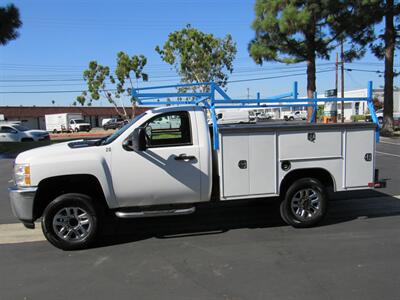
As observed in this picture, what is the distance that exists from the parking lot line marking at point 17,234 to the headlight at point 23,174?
1.14 metres


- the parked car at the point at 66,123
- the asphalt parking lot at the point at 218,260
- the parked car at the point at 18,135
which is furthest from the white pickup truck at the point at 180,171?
the parked car at the point at 66,123

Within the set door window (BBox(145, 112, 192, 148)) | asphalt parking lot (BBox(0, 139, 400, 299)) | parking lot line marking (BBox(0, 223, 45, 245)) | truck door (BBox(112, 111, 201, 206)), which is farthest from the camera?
parking lot line marking (BBox(0, 223, 45, 245))

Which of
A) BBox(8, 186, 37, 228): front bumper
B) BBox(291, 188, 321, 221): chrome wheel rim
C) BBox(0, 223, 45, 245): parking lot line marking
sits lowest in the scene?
BBox(0, 223, 45, 245): parking lot line marking

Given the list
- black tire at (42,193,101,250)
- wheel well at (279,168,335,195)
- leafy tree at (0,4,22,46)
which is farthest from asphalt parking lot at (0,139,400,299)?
leafy tree at (0,4,22,46)

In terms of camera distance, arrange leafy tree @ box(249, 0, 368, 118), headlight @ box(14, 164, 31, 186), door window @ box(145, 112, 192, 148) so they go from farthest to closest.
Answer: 1. leafy tree @ box(249, 0, 368, 118)
2. door window @ box(145, 112, 192, 148)
3. headlight @ box(14, 164, 31, 186)

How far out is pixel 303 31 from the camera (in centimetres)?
2373

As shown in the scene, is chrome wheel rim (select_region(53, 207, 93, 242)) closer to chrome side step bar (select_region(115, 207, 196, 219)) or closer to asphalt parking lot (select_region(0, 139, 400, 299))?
asphalt parking lot (select_region(0, 139, 400, 299))

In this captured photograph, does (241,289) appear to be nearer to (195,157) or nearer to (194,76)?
(195,157)

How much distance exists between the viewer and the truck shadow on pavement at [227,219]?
5.80 metres

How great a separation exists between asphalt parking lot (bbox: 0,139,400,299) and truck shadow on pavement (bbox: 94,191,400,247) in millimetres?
17

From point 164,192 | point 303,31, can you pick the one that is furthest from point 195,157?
point 303,31

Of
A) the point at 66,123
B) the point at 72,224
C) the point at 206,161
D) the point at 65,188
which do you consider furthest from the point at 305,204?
the point at 66,123

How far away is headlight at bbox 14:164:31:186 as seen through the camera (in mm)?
4938

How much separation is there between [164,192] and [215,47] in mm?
30329
